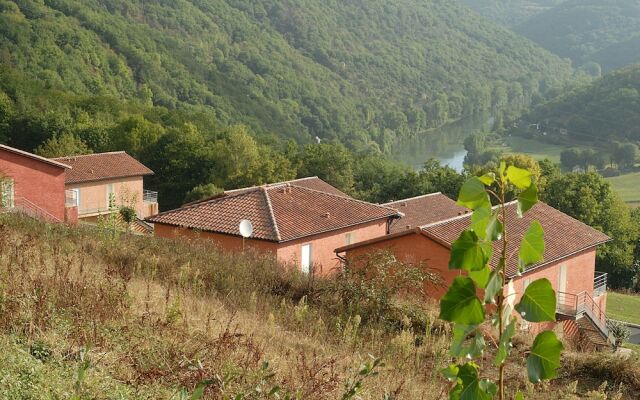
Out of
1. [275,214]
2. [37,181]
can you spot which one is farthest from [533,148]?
[275,214]

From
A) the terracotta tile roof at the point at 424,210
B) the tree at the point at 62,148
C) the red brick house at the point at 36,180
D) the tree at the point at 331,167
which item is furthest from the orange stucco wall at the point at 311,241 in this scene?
the tree at the point at 62,148

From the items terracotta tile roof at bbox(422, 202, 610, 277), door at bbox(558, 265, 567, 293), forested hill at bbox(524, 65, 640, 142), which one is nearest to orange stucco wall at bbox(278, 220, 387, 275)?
terracotta tile roof at bbox(422, 202, 610, 277)

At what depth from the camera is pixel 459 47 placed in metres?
188

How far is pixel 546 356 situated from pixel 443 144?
390ft

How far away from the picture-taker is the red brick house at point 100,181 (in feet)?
113

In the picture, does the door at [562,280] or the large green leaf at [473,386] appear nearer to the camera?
the large green leaf at [473,386]

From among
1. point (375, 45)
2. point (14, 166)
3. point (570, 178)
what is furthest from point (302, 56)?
point (14, 166)

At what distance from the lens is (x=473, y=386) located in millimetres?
2305

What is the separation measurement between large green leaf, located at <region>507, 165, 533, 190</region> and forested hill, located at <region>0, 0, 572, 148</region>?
69.6 metres

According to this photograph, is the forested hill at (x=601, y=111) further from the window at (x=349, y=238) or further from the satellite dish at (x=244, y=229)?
the satellite dish at (x=244, y=229)

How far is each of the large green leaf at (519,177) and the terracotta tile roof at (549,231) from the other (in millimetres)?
15087

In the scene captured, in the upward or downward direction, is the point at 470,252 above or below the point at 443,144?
below

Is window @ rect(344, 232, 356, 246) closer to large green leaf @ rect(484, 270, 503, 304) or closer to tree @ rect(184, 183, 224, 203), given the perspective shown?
tree @ rect(184, 183, 224, 203)

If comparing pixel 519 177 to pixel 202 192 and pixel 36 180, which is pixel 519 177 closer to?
pixel 36 180
